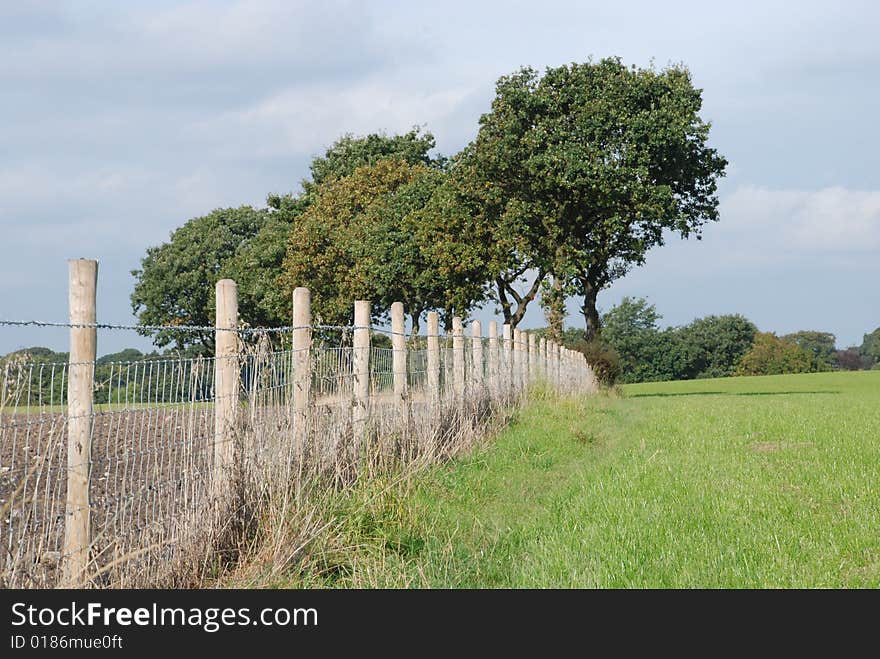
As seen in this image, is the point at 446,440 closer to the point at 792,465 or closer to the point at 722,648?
the point at 792,465

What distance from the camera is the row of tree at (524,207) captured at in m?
35.4

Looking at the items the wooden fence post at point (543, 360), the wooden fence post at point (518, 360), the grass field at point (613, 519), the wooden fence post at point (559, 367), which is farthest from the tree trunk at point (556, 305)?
the grass field at point (613, 519)

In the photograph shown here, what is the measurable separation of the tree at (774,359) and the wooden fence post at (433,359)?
304 feet

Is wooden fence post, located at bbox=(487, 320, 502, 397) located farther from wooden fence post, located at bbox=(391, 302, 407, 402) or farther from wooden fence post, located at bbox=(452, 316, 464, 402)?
wooden fence post, located at bbox=(391, 302, 407, 402)

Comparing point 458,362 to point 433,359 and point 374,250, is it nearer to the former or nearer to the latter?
point 433,359

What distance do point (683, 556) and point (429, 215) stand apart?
34998 millimetres

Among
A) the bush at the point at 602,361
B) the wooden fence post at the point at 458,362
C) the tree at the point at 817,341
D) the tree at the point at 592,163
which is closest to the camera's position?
the wooden fence post at the point at 458,362

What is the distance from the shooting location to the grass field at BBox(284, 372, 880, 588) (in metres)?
6.62

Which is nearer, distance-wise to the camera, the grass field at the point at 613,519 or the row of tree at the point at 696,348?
the grass field at the point at 613,519

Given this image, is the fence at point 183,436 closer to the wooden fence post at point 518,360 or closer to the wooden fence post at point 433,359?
the wooden fence post at point 433,359

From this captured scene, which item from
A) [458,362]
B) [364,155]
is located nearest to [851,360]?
[364,155]

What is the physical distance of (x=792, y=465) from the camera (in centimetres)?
1295

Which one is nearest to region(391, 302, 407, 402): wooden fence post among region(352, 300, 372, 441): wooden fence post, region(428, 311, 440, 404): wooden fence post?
region(428, 311, 440, 404): wooden fence post

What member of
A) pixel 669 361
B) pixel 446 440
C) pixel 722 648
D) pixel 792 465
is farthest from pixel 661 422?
pixel 669 361
